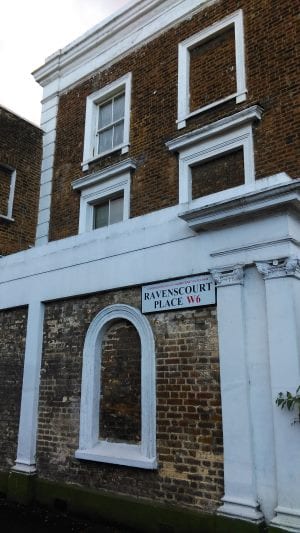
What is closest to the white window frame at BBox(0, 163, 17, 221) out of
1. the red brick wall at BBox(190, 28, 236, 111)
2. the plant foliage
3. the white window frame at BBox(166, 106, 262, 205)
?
the white window frame at BBox(166, 106, 262, 205)

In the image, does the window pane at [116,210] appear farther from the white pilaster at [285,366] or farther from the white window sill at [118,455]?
the white pilaster at [285,366]

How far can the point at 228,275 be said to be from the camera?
223 inches

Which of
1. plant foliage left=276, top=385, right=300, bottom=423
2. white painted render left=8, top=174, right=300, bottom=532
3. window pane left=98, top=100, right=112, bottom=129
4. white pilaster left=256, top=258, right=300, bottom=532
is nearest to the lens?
white pilaster left=256, top=258, right=300, bottom=532

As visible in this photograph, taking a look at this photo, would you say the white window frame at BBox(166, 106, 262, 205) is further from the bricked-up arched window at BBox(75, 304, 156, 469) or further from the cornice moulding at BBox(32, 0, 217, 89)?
the bricked-up arched window at BBox(75, 304, 156, 469)

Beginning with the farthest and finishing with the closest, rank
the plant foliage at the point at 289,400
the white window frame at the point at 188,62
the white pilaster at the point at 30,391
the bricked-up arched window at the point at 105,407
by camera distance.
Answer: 1. the white window frame at the point at 188,62
2. the white pilaster at the point at 30,391
3. the bricked-up arched window at the point at 105,407
4. the plant foliage at the point at 289,400

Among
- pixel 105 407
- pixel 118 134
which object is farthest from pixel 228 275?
pixel 118 134

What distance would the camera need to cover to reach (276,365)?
Answer: 5.04m

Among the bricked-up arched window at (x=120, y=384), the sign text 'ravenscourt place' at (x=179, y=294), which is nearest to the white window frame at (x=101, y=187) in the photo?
the bricked-up arched window at (x=120, y=384)

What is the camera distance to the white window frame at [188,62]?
969cm

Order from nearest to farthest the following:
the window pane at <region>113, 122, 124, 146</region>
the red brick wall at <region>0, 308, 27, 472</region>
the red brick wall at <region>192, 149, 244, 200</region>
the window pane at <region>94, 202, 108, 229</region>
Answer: the red brick wall at <region>0, 308, 27, 472</region> < the red brick wall at <region>192, 149, 244, 200</region> < the window pane at <region>94, 202, 108, 229</region> < the window pane at <region>113, 122, 124, 146</region>

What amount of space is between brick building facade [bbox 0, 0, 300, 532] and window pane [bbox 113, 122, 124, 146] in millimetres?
86

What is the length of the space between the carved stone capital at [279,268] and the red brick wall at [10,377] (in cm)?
482

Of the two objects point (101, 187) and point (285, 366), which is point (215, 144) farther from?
point (285, 366)

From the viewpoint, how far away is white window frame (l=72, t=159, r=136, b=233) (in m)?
11.2
